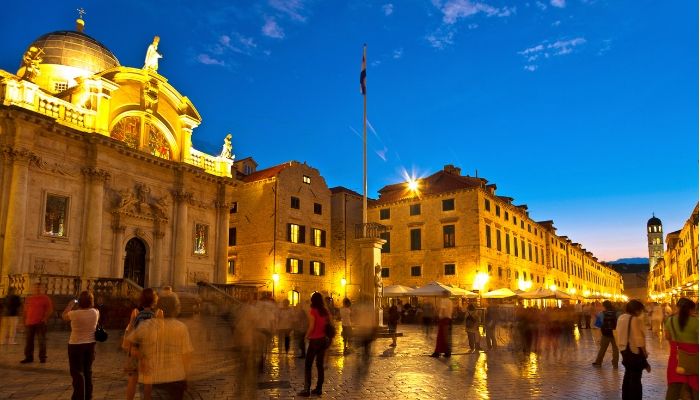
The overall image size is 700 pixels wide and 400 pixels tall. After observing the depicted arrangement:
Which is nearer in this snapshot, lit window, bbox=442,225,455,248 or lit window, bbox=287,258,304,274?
lit window, bbox=287,258,304,274

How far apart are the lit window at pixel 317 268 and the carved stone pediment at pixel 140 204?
14.5m

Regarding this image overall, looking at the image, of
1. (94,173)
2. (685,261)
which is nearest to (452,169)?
(685,261)

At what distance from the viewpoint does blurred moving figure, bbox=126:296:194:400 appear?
5.42m

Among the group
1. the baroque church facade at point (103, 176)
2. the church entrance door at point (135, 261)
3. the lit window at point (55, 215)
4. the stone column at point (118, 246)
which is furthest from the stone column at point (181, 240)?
the lit window at point (55, 215)

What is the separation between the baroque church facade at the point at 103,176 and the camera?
22656 millimetres

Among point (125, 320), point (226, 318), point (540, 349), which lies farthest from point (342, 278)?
point (540, 349)

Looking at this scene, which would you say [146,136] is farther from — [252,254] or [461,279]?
[461,279]

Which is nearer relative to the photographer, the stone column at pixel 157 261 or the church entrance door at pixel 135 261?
the church entrance door at pixel 135 261

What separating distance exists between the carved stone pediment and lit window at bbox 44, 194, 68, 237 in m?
2.52

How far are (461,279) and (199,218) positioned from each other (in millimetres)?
20700

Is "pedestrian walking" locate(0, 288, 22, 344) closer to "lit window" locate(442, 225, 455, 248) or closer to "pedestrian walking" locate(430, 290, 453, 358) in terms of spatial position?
"pedestrian walking" locate(430, 290, 453, 358)

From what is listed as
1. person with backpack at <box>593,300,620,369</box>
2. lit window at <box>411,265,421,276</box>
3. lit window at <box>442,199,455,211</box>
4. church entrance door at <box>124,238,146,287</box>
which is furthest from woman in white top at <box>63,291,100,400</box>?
lit window at <box>411,265,421,276</box>

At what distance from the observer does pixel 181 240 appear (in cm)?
3027

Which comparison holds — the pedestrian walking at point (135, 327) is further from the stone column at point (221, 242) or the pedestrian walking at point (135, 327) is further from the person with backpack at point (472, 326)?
the stone column at point (221, 242)
